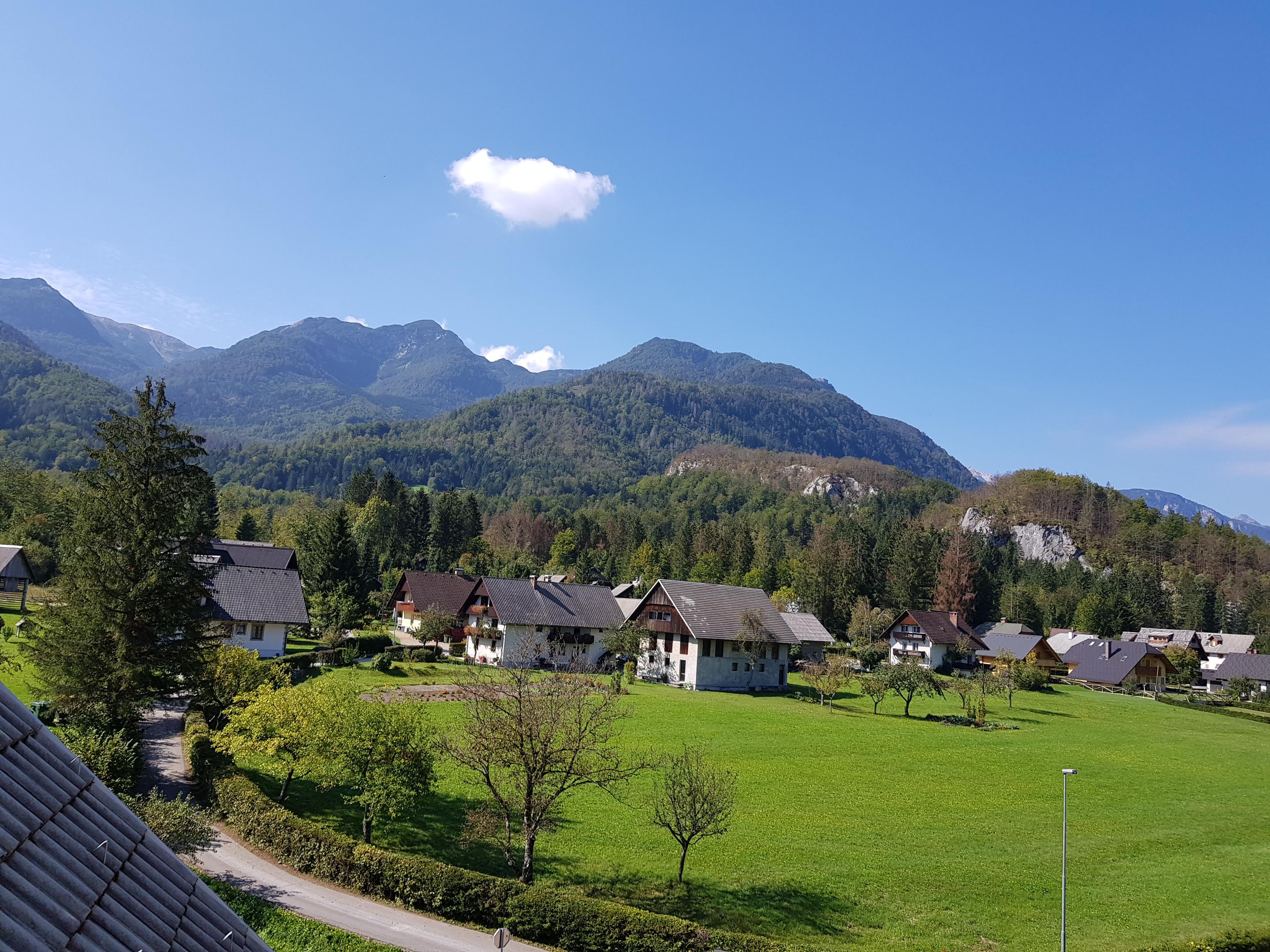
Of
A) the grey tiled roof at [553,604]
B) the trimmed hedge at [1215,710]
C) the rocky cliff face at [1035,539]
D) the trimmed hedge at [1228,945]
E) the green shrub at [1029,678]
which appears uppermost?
the rocky cliff face at [1035,539]

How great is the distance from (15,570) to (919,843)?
74261 mm

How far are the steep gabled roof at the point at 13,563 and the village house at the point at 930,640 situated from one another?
8926cm

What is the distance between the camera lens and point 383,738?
22891 millimetres

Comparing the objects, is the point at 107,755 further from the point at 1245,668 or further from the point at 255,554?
the point at 1245,668

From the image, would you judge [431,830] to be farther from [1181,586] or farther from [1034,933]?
[1181,586]

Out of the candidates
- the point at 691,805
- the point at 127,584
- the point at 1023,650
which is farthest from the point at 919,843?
the point at 1023,650

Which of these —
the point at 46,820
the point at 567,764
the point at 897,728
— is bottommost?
the point at 897,728

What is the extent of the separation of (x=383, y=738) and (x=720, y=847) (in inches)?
456

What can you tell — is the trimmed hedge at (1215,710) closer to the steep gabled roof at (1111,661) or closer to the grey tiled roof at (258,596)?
the steep gabled roof at (1111,661)

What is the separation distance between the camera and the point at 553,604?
71.4 meters

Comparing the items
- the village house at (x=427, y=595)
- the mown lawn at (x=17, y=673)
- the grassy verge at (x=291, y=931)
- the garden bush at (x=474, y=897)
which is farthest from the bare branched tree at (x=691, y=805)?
the village house at (x=427, y=595)

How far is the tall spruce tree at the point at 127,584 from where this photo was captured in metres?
27.1

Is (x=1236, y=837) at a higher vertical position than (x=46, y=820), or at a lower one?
lower

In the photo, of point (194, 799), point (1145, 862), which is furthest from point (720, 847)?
point (194, 799)
